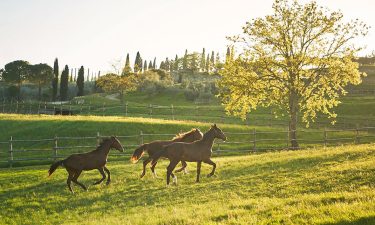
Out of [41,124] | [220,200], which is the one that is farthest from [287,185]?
[41,124]

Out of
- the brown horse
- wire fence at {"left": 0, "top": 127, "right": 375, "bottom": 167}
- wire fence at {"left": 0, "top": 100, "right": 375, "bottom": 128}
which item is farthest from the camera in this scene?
wire fence at {"left": 0, "top": 100, "right": 375, "bottom": 128}

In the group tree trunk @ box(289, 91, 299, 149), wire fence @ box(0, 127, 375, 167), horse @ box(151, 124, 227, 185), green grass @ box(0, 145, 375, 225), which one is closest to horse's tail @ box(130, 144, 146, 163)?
green grass @ box(0, 145, 375, 225)

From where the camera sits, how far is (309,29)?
30.3m

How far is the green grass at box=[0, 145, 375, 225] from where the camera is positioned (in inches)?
331

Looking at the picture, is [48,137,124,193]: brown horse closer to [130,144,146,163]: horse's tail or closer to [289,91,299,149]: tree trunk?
[130,144,146,163]: horse's tail

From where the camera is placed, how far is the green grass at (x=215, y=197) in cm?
841

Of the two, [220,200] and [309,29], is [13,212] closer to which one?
[220,200]

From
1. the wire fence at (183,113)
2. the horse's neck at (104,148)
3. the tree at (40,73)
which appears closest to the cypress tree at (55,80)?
the tree at (40,73)

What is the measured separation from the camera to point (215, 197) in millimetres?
12695

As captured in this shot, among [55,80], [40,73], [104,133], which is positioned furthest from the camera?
[55,80]

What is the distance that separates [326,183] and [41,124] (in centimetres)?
3176

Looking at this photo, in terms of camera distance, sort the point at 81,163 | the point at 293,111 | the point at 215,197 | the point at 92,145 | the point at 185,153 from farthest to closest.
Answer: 1. the point at 92,145
2. the point at 293,111
3. the point at 185,153
4. the point at 81,163
5. the point at 215,197

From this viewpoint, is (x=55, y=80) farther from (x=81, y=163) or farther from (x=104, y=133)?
(x=81, y=163)

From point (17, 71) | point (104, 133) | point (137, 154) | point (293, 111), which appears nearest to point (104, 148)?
point (137, 154)
